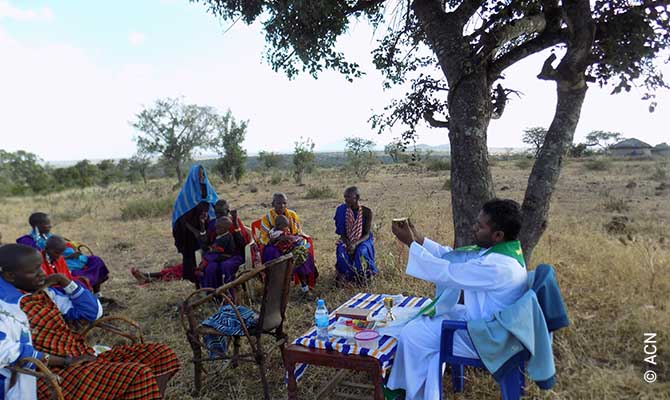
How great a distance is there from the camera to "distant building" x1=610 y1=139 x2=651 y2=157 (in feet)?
118

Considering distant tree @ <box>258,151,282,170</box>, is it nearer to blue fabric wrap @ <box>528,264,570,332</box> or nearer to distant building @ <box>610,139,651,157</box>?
distant building @ <box>610,139,651,157</box>

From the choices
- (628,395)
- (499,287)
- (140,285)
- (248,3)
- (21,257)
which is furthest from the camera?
(140,285)

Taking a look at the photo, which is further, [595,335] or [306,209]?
[306,209]

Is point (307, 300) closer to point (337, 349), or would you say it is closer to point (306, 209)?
point (337, 349)

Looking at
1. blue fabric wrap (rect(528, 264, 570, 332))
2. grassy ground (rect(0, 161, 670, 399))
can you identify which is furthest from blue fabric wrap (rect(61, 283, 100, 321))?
blue fabric wrap (rect(528, 264, 570, 332))

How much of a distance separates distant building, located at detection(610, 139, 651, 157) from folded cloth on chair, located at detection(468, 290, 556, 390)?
37.9m

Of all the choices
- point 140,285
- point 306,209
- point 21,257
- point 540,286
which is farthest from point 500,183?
point 21,257

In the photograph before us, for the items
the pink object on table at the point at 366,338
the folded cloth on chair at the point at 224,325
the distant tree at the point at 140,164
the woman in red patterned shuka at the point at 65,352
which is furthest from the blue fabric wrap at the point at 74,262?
the distant tree at the point at 140,164

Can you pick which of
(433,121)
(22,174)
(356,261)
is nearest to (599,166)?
(356,261)

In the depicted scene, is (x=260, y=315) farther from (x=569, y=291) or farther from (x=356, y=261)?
(x=569, y=291)

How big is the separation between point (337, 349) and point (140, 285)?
4.99 metres

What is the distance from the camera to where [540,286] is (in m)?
2.82

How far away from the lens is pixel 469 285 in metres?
2.92

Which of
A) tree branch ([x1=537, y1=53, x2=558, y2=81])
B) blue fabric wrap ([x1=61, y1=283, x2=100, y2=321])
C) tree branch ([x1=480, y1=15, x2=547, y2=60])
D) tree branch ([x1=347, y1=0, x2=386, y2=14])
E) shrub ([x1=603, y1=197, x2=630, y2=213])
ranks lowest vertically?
shrub ([x1=603, y1=197, x2=630, y2=213])
